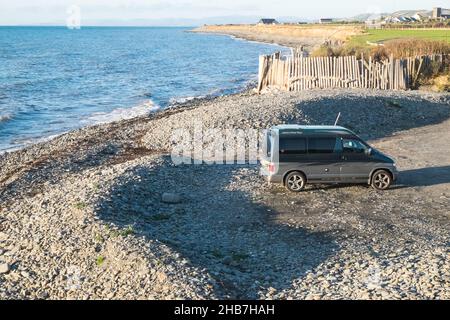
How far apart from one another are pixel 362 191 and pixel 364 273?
585 cm

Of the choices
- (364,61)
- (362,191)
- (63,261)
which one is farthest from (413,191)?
(364,61)

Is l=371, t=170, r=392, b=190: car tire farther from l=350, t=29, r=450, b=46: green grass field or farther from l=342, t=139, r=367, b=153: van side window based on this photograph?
l=350, t=29, r=450, b=46: green grass field

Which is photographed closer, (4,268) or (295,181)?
(4,268)

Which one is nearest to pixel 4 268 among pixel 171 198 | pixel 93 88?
pixel 171 198

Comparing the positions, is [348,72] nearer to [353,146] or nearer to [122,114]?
[122,114]

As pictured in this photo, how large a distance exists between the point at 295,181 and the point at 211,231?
12.2ft

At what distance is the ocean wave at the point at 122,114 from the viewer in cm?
3562

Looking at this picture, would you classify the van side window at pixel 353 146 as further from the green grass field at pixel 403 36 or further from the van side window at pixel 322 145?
the green grass field at pixel 403 36

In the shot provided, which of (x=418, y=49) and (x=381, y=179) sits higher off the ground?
(x=418, y=49)

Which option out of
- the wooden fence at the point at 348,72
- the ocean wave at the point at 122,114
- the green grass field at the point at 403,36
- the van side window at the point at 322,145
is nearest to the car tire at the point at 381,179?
the van side window at the point at 322,145

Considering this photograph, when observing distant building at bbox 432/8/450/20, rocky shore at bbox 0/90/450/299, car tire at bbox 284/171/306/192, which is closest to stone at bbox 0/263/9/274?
rocky shore at bbox 0/90/450/299

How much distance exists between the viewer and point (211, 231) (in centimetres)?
1409

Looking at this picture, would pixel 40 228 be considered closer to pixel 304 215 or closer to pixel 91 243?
pixel 91 243

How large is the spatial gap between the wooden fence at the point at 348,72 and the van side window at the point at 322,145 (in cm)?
1710
